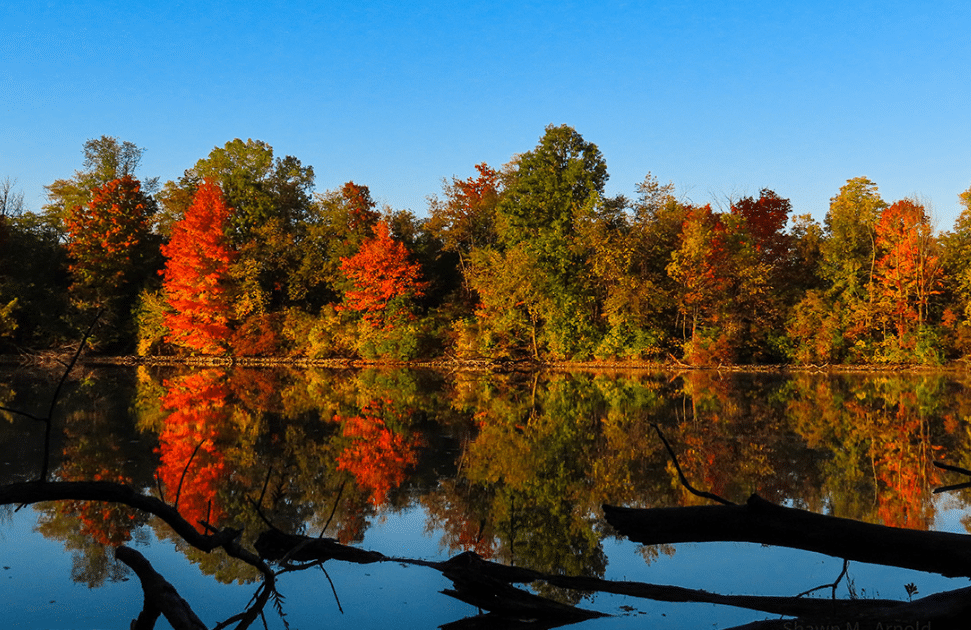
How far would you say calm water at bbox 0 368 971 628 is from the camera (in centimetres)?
448

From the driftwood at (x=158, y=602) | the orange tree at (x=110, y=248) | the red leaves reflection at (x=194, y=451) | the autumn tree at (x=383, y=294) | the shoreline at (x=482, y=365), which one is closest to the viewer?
the driftwood at (x=158, y=602)

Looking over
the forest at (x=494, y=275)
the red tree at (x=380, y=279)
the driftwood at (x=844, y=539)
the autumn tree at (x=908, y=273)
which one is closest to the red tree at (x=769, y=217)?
the forest at (x=494, y=275)

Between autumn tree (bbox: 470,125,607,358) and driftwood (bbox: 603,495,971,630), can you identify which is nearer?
driftwood (bbox: 603,495,971,630)

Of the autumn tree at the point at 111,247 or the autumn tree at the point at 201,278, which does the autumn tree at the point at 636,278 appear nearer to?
the autumn tree at the point at 201,278

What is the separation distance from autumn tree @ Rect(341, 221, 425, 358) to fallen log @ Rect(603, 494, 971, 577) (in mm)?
30963

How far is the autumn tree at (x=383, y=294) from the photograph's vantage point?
3384 cm

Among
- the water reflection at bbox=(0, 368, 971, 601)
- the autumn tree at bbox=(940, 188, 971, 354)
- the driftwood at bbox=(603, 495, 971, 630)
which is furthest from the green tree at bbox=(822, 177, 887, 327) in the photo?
the driftwood at bbox=(603, 495, 971, 630)

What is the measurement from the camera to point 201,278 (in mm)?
34281

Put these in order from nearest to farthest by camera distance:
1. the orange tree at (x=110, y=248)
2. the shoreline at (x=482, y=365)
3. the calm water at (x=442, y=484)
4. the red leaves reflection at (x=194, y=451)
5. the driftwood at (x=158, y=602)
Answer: the driftwood at (x=158, y=602), the calm water at (x=442, y=484), the red leaves reflection at (x=194, y=451), the shoreline at (x=482, y=365), the orange tree at (x=110, y=248)

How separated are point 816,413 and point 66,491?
14.0m

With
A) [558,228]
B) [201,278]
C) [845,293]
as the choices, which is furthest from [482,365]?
[845,293]

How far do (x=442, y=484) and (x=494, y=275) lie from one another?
25748mm

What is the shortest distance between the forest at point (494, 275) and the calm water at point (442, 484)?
584 inches

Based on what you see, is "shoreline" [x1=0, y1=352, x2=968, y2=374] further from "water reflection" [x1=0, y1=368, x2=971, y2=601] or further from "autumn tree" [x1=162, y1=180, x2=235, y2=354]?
"water reflection" [x1=0, y1=368, x2=971, y2=601]
